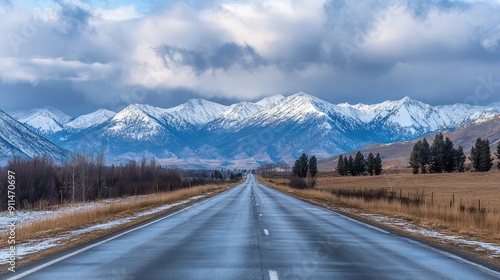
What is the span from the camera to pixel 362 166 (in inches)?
6412

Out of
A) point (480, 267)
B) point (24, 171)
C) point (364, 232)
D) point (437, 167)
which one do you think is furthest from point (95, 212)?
point (437, 167)

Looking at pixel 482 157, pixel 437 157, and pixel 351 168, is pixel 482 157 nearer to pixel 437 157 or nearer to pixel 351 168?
pixel 437 157

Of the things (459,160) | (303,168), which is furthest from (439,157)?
(303,168)

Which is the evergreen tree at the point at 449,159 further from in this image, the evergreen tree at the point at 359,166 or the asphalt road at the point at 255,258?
the asphalt road at the point at 255,258

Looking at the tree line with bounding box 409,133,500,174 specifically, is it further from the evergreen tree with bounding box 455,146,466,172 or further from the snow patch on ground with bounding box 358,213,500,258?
the snow patch on ground with bounding box 358,213,500,258

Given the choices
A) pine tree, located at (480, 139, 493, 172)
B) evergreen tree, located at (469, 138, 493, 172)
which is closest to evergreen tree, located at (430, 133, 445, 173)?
evergreen tree, located at (469, 138, 493, 172)

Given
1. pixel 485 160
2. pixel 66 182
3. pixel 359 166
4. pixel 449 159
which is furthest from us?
pixel 359 166

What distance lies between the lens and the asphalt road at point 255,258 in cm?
1138

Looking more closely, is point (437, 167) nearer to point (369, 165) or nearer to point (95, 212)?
point (369, 165)

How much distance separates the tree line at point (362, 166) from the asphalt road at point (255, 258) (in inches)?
5436

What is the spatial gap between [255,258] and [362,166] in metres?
153

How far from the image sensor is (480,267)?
1256cm

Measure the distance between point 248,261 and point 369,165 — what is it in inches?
5866

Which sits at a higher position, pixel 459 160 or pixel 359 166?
pixel 459 160
